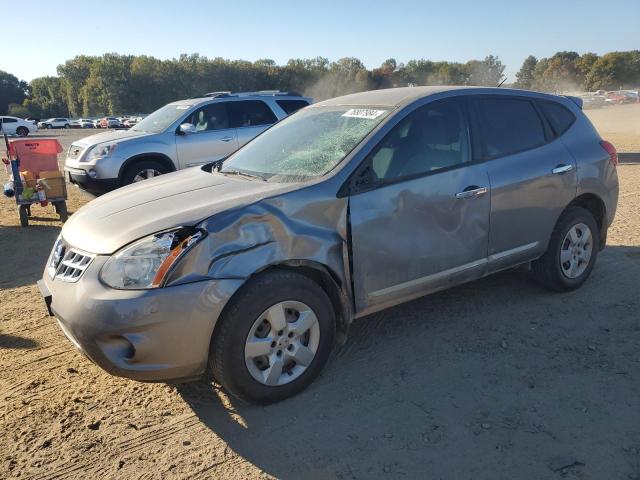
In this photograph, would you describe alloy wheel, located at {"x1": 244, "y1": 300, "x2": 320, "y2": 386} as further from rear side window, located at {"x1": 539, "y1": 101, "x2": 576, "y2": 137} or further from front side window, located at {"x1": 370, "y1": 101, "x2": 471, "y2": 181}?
rear side window, located at {"x1": 539, "y1": 101, "x2": 576, "y2": 137}

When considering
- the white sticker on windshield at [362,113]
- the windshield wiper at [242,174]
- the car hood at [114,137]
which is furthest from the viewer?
the car hood at [114,137]

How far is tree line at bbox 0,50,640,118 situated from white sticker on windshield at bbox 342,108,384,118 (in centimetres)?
8858

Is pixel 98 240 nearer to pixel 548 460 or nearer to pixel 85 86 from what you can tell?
pixel 548 460

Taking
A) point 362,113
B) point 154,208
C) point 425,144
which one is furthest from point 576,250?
point 154,208

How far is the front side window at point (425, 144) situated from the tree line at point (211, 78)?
88652mm

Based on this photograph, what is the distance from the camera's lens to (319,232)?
3.24m

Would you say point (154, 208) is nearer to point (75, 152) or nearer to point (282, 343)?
point (282, 343)

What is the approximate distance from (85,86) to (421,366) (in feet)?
366

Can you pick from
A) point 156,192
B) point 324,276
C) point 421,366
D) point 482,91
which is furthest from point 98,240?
point 482,91

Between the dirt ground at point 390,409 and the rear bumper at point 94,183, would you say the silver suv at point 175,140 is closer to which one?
the rear bumper at point 94,183

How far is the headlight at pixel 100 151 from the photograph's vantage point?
340 inches

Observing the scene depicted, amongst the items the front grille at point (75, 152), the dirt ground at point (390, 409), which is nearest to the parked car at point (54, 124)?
the front grille at point (75, 152)

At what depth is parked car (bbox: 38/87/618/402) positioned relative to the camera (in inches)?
112

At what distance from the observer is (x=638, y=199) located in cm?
859
